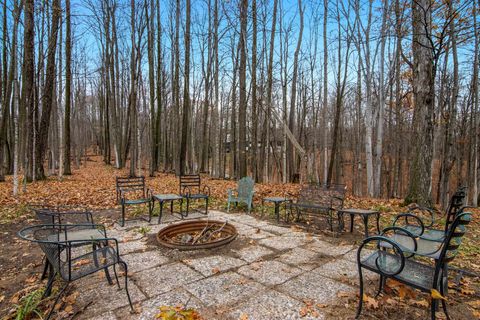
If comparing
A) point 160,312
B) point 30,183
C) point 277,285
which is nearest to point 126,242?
point 160,312

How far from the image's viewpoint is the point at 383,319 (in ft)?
7.52

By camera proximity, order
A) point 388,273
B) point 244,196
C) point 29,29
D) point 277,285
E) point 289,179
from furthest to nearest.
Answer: point 289,179
point 29,29
point 244,196
point 277,285
point 388,273

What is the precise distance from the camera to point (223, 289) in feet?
9.19

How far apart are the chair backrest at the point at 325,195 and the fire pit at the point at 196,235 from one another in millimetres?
1854

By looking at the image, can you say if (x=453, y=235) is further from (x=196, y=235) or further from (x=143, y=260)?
(x=196, y=235)

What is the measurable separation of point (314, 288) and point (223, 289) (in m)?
0.99

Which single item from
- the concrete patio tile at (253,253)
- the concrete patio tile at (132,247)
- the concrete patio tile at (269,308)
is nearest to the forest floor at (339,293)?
the concrete patio tile at (269,308)

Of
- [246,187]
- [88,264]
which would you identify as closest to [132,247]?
[88,264]

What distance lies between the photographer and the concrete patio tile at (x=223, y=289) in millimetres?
2596

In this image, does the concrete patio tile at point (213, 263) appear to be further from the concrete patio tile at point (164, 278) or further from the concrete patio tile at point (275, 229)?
the concrete patio tile at point (275, 229)

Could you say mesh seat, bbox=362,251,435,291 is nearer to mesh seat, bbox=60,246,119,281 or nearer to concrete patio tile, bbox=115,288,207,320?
concrete patio tile, bbox=115,288,207,320

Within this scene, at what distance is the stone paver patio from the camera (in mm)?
2445

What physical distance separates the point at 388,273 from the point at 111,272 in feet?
10.1

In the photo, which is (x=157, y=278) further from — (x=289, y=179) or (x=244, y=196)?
(x=289, y=179)
